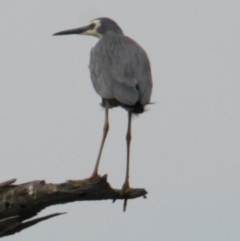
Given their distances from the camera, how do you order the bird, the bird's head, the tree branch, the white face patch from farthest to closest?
the white face patch → the bird's head → the bird → the tree branch

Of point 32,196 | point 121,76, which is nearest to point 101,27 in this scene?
point 121,76

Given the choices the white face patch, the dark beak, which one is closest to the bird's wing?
the white face patch

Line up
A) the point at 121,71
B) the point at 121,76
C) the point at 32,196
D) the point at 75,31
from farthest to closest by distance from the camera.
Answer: the point at 75,31 < the point at 121,71 < the point at 121,76 < the point at 32,196

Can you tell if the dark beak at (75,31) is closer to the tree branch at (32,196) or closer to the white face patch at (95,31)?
the white face patch at (95,31)

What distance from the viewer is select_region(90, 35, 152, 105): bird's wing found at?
1086 cm

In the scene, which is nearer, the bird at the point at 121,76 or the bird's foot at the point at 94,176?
the bird at the point at 121,76

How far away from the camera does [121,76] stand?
11.2 meters

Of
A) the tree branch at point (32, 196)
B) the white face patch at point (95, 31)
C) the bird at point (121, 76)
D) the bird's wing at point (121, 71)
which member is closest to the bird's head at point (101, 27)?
the white face patch at point (95, 31)

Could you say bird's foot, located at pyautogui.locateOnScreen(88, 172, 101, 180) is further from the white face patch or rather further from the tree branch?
the white face patch

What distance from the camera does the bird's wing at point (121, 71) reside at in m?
10.9

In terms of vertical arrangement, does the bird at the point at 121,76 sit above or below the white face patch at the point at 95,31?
below

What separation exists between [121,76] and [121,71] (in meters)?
0.13

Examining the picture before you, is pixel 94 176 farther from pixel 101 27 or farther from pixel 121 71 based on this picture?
pixel 101 27

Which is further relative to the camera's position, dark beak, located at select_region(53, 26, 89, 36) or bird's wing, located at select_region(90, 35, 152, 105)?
dark beak, located at select_region(53, 26, 89, 36)
